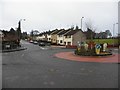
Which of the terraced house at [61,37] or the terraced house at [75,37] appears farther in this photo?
the terraced house at [61,37]

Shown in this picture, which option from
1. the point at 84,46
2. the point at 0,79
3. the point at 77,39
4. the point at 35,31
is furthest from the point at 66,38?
the point at 35,31

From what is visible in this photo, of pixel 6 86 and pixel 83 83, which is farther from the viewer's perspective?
pixel 83 83

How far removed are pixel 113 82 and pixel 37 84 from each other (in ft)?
14.1

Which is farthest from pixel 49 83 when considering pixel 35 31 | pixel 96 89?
pixel 35 31

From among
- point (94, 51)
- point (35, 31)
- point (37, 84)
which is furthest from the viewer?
point (35, 31)

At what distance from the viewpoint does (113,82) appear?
37.4 feet

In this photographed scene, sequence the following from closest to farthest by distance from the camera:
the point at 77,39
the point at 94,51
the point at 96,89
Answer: the point at 96,89, the point at 94,51, the point at 77,39

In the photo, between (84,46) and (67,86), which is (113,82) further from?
(84,46)

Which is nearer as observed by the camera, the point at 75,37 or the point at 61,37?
the point at 75,37

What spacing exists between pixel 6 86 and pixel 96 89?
4488 millimetres

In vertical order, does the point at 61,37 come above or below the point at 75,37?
above

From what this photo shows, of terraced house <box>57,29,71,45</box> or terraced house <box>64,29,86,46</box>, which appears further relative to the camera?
terraced house <box>57,29,71,45</box>

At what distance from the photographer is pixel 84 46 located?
107 ft

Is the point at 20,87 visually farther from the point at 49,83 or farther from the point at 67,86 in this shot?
the point at 67,86
